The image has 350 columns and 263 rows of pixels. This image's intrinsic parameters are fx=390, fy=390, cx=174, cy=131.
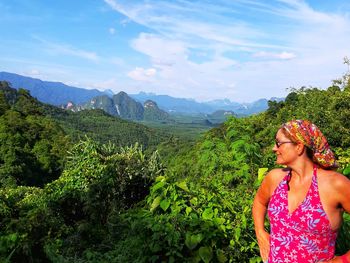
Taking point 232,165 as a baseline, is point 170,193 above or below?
below

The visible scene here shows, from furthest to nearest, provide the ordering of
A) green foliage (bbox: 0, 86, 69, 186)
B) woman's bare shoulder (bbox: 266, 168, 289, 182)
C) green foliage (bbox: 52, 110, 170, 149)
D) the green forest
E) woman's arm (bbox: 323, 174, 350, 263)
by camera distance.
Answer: green foliage (bbox: 52, 110, 170, 149) < green foliage (bbox: 0, 86, 69, 186) < the green forest < woman's bare shoulder (bbox: 266, 168, 289, 182) < woman's arm (bbox: 323, 174, 350, 263)

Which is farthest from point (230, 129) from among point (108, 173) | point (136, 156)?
point (136, 156)

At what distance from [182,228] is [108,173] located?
5042mm

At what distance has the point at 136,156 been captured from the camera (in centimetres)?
952

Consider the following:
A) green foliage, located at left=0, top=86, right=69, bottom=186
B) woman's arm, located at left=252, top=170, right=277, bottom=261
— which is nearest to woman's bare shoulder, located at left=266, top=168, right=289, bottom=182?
woman's arm, located at left=252, top=170, right=277, bottom=261

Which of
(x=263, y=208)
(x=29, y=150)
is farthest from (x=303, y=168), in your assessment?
(x=29, y=150)

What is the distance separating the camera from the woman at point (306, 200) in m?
2.36

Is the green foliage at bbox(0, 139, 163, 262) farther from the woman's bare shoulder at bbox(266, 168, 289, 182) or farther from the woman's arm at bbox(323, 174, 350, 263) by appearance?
the woman's arm at bbox(323, 174, 350, 263)

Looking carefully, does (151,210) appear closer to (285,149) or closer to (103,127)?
(285,149)

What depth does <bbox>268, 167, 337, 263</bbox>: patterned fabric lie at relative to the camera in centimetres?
238

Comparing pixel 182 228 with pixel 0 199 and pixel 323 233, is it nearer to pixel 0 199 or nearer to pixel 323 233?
pixel 323 233

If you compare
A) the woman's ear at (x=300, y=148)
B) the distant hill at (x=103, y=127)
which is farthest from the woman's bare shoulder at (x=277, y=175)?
the distant hill at (x=103, y=127)

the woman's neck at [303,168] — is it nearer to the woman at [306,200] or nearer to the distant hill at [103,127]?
the woman at [306,200]

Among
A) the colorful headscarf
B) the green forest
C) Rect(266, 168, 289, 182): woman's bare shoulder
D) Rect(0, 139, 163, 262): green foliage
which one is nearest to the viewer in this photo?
the colorful headscarf
